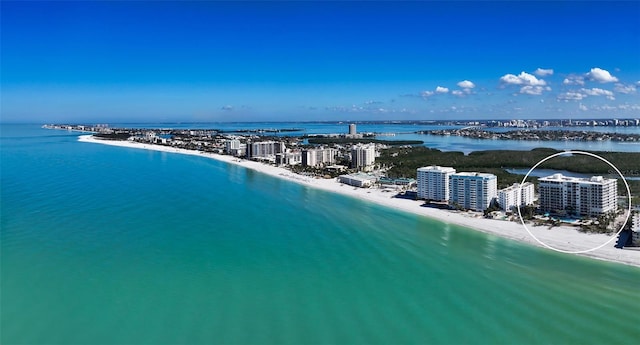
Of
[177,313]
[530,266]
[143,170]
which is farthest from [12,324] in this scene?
[143,170]

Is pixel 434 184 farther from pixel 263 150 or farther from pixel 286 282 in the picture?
pixel 263 150

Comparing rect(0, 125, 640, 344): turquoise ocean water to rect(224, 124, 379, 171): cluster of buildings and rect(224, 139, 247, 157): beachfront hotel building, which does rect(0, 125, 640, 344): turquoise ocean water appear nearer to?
rect(224, 124, 379, 171): cluster of buildings

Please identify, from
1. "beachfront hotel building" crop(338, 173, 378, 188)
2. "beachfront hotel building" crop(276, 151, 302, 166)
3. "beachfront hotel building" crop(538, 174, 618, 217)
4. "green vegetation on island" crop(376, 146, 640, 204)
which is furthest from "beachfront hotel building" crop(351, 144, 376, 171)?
→ "beachfront hotel building" crop(538, 174, 618, 217)

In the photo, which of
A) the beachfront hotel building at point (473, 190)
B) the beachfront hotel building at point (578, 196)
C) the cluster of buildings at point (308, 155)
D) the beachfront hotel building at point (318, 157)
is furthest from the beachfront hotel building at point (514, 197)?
the beachfront hotel building at point (318, 157)

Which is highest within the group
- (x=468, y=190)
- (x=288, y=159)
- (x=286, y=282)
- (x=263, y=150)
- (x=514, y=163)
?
(x=263, y=150)

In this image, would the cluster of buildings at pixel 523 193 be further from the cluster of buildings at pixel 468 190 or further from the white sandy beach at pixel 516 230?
the white sandy beach at pixel 516 230

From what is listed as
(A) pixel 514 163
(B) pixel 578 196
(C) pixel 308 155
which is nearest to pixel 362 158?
(C) pixel 308 155
